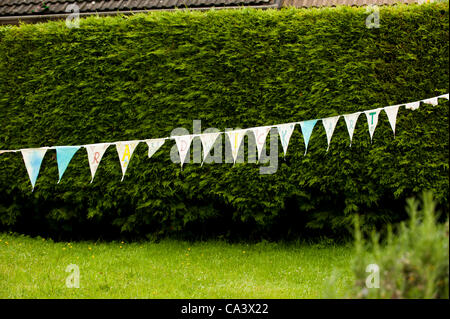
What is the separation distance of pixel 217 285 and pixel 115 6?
5.95 meters

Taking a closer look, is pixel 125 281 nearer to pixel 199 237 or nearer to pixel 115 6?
pixel 199 237

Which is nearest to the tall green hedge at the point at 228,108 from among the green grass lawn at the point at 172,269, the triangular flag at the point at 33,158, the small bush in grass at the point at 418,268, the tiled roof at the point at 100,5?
the green grass lawn at the point at 172,269

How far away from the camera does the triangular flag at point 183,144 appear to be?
5.57 m

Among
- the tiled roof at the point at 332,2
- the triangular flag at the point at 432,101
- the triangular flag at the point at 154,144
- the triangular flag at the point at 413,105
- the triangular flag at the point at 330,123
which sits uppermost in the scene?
the tiled roof at the point at 332,2

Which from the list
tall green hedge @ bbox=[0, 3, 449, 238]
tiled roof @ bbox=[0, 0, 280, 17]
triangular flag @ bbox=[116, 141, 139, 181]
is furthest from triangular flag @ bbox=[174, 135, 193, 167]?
tiled roof @ bbox=[0, 0, 280, 17]

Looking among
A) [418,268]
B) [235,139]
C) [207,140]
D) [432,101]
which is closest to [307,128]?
[235,139]

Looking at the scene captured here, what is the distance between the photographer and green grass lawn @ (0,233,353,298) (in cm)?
444

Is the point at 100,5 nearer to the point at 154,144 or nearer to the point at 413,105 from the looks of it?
the point at 154,144

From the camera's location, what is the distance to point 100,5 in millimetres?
8406

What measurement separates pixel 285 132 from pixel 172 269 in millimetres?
2186

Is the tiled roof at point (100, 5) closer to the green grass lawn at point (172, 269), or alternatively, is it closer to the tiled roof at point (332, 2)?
the tiled roof at point (332, 2)

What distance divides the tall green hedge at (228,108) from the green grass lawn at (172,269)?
41 cm

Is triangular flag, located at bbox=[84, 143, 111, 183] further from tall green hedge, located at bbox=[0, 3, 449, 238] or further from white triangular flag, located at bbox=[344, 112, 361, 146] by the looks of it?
white triangular flag, located at bbox=[344, 112, 361, 146]
